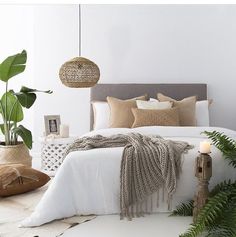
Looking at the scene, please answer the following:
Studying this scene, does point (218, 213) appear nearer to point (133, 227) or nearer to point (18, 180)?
point (133, 227)

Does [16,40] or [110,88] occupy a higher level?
[16,40]

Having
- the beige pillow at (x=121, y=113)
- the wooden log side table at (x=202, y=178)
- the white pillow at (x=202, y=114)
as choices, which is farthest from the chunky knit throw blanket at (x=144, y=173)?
the white pillow at (x=202, y=114)

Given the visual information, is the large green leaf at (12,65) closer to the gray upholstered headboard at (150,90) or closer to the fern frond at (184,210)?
the gray upholstered headboard at (150,90)

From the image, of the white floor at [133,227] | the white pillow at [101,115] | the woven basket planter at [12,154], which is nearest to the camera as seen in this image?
the white floor at [133,227]

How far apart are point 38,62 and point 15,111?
1.06 m

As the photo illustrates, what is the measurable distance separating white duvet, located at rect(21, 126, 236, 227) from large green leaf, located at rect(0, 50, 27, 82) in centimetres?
174

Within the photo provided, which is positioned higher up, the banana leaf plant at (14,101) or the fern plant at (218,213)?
the banana leaf plant at (14,101)

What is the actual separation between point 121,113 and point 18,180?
1.51m

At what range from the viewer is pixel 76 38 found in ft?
17.1

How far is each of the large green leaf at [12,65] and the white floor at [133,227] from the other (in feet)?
7.02

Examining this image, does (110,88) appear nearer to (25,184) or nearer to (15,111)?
(15,111)

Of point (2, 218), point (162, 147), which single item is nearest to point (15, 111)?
point (2, 218)

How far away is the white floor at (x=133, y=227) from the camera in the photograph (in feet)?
8.98

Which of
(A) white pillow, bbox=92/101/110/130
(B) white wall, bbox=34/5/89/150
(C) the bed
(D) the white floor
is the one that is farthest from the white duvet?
(B) white wall, bbox=34/5/89/150
